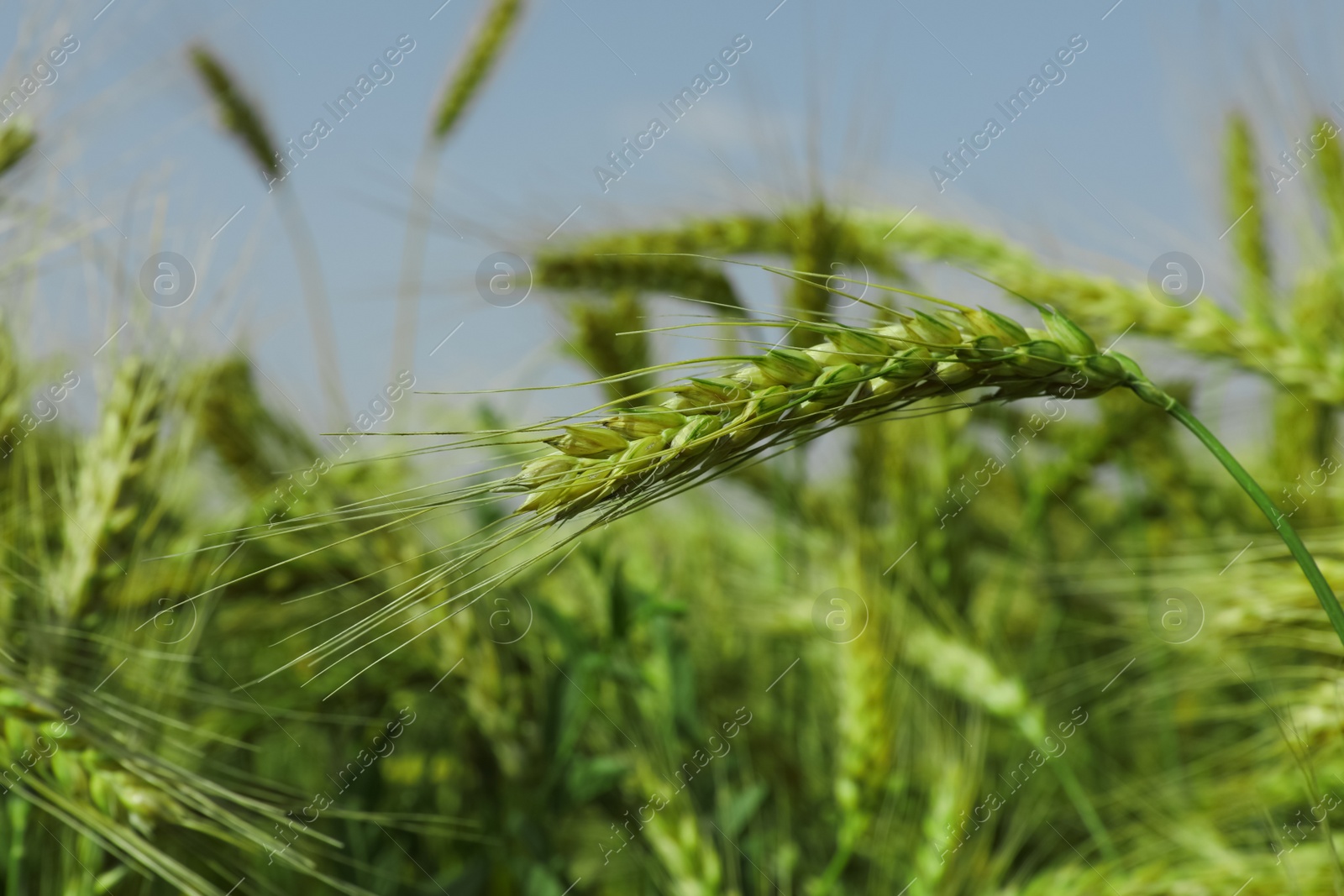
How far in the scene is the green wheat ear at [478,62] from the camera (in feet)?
6.93

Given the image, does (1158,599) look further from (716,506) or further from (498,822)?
(498,822)

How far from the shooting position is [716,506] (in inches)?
84.7

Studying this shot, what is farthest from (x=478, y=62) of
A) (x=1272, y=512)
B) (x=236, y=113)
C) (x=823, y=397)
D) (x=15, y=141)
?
(x=1272, y=512)

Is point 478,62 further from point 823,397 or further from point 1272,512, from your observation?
point 1272,512

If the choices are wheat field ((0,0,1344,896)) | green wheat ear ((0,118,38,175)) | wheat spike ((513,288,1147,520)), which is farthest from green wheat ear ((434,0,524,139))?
wheat spike ((513,288,1147,520))

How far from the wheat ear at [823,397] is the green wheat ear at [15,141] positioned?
1.28 m

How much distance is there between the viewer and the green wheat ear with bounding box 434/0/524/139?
2111 mm

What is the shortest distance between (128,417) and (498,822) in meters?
0.74

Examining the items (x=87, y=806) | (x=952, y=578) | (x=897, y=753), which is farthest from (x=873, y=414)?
(x=952, y=578)

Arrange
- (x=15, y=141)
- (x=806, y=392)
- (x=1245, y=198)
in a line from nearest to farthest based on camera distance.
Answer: (x=806, y=392) < (x=15, y=141) < (x=1245, y=198)

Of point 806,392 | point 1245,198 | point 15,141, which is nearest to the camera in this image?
point 806,392

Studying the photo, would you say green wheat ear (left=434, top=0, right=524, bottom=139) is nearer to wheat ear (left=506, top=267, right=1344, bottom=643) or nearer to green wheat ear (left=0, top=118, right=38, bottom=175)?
green wheat ear (left=0, top=118, right=38, bottom=175)

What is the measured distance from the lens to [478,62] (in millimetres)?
2127

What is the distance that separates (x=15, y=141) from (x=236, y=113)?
2.49 feet
